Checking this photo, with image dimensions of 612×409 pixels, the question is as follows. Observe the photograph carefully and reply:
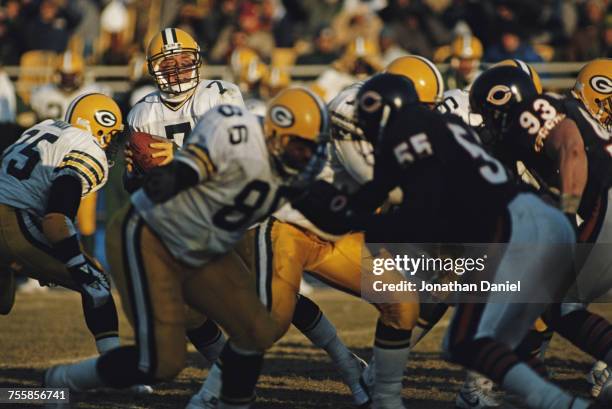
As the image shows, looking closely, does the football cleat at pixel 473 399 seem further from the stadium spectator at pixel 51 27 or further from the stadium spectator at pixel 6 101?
the stadium spectator at pixel 51 27

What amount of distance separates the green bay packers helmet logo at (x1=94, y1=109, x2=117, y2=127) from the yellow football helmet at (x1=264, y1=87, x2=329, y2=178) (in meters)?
2.09

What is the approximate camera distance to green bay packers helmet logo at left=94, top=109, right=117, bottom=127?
23.2ft

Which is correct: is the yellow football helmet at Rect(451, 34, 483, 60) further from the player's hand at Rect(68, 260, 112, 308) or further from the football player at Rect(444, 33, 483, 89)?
the player's hand at Rect(68, 260, 112, 308)

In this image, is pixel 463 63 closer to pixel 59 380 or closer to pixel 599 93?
pixel 599 93

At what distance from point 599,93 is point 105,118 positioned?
2995mm

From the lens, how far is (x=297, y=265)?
6074 mm

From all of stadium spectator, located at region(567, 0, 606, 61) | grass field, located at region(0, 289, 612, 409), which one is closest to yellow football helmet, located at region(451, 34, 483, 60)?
stadium spectator, located at region(567, 0, 606, 61)

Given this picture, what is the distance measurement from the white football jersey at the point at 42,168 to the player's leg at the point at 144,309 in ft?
4.79

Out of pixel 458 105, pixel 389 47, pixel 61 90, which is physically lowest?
pixel 61 90

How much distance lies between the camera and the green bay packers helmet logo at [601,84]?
6.96 m

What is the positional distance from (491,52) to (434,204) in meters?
8.77

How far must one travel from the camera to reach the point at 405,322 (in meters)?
6.01

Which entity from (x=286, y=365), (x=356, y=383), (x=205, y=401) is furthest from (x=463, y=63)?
(x=205, y=401)

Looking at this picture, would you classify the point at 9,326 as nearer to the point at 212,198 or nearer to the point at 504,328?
the point at 212,198
